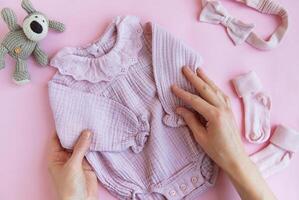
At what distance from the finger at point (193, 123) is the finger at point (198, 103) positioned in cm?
3

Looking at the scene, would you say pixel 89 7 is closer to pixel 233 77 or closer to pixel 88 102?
pixel 88 102

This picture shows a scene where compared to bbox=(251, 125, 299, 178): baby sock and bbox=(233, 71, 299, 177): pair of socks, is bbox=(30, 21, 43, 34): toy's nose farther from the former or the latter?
bbox=(251, 125, 299, 178): baby sock

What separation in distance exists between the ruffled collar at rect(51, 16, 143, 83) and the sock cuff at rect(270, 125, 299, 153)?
427 millimetres

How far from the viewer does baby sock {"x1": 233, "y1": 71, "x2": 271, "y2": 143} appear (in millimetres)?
1017

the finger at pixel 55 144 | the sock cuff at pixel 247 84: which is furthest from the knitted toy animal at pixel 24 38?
the sock cuff at pixel 247 84

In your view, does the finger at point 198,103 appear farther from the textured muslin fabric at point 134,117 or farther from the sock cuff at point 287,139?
the sock cuff at point 287,139

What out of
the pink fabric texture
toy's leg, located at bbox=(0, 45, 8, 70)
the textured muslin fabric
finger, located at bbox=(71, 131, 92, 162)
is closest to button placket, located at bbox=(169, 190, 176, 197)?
the textured muslin fabric

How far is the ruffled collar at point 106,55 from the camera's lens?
990mm

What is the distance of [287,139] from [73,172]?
56 cm

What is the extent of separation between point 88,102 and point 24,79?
0.62 feet

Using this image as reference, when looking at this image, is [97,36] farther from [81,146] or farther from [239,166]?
[239,166]

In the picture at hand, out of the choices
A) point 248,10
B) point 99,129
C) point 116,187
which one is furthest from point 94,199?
point 248,10

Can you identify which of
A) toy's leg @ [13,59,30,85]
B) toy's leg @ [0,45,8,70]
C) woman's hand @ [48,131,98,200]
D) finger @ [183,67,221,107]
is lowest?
woman's hand @ [48,131,98,200]

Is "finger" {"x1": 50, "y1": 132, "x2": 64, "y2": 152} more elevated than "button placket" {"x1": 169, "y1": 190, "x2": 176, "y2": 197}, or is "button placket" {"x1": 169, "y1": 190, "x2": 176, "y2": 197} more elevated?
"button placket" {"x1": 169, "y1": 190, "x2": 176, "y2": 197}
